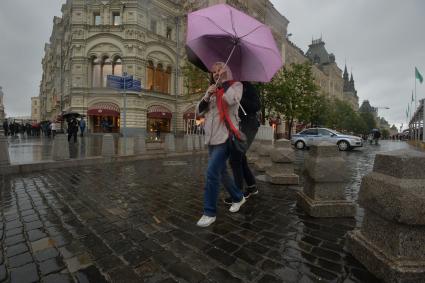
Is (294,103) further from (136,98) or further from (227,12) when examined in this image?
(227,12)

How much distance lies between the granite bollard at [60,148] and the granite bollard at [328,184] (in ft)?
25.5

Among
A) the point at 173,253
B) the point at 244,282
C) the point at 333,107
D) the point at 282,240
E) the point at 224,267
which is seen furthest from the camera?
the point at 333,107

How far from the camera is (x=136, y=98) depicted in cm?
2961

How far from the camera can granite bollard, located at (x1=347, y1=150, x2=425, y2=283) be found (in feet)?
6.09

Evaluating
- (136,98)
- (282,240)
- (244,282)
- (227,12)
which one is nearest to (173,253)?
(244,282)

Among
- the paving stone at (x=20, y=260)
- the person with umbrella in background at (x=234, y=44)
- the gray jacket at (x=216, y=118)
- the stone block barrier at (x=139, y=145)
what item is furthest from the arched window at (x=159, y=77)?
the paving stone at (x=20, y=260)

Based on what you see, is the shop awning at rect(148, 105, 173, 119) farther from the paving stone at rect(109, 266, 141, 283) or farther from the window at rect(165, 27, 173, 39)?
the paving stone at rect(109, 266, 141, 283)

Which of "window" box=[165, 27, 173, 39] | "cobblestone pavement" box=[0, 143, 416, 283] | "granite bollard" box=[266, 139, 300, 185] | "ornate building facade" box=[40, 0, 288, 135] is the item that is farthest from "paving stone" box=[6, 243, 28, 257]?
"window" box=[165, 27, 173, 39]

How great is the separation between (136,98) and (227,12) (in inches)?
1104

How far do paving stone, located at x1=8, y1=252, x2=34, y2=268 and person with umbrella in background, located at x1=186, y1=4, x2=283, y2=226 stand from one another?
1824mm

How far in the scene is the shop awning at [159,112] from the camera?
31700 mm

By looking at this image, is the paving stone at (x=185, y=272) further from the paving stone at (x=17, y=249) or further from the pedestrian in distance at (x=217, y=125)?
the paving stone at (x=17, y=249)

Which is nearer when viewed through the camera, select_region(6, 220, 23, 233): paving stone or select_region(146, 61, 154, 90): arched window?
select_region(6, 220, 23, 233): paving stone

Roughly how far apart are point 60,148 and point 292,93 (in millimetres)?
19503
